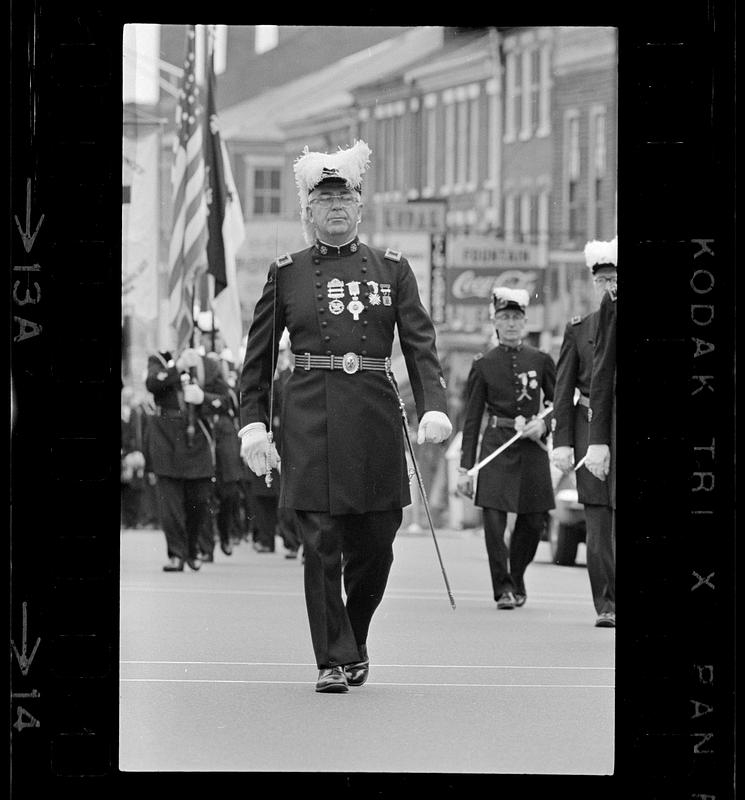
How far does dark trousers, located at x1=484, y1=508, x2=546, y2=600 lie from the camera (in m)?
12.9

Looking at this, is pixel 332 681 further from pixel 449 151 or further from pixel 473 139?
pixel 473 139

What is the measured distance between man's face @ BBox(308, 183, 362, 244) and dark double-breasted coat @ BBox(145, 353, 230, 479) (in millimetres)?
6216

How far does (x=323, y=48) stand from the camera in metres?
7.70

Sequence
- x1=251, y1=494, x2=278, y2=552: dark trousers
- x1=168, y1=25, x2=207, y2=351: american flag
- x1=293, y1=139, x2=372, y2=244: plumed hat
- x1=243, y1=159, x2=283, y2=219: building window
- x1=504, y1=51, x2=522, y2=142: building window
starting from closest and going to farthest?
x1=293, y1=139, x2=372, y2=244: plumed hat < x1=243, y1=159, x2=283, y2=219: building window < x1=504, y1=51, x2=522, y2=142: building window < x1=168, y1=25, x2=207, y2=351: american flag < x1=251, y1=494, x2=278, y2=552: dark trousers

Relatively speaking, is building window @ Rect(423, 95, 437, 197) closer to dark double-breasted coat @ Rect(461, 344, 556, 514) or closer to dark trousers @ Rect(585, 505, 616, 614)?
dark double-breasted coat @ Rect(461, 344, 556, 514)

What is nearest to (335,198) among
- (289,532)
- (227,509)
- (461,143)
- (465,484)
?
(465,484)

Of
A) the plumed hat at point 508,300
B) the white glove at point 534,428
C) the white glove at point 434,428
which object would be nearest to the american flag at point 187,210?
the plumed hat at point 508,300

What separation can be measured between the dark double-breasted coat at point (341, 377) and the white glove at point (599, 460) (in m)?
1.74

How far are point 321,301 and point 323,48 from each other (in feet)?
4.09

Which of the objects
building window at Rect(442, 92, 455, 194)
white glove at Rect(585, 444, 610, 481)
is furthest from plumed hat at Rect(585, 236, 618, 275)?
building window at Rect(442, 92, 455, 194)

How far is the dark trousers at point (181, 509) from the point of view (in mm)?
15305

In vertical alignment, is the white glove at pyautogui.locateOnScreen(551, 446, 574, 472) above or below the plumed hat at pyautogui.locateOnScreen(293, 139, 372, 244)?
below

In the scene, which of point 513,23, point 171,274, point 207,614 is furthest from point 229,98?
point 513,23

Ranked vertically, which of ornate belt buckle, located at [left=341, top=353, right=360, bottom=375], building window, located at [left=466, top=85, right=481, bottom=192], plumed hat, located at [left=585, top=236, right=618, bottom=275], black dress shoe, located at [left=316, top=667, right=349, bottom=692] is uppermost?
building window, located at [left=466, top=85, right=481, bottom=192]
